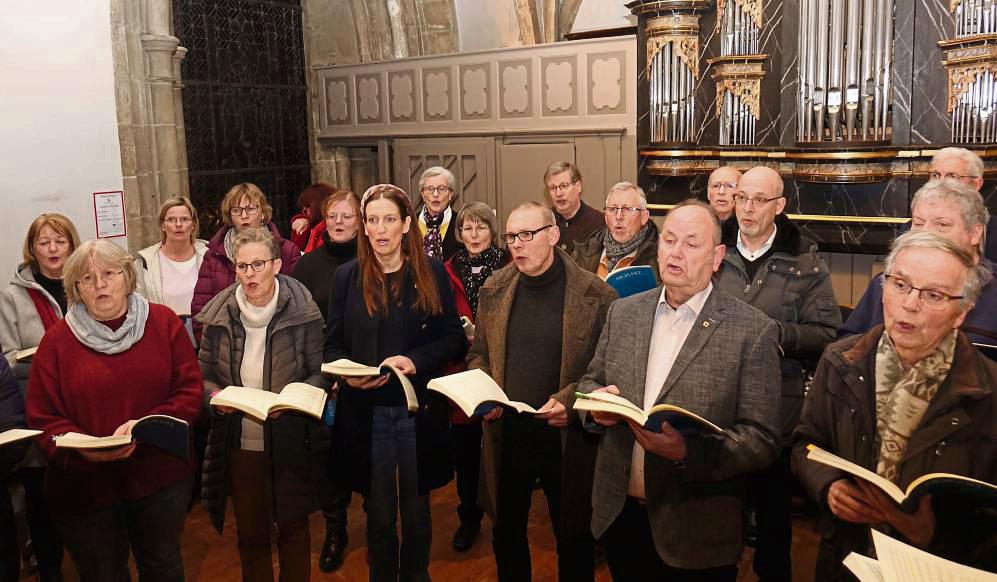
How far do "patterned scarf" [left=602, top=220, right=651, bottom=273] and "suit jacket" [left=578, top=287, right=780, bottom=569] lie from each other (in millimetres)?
1411

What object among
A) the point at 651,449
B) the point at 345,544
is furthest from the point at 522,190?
the point at 651,449

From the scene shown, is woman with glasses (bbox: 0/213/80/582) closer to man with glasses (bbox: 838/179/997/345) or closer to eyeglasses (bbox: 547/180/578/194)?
eyeglasses (bbox: 547/180/578/194)

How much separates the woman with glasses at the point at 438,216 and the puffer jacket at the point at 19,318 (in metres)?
1.91

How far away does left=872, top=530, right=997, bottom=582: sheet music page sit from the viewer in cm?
169

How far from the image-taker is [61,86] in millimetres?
5859

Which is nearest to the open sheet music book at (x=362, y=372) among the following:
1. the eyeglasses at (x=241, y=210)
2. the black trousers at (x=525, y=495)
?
the black trousers at (x=525, y=495)

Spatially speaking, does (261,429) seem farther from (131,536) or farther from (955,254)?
(955,254)

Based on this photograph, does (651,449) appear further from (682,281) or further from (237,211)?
(237,211)

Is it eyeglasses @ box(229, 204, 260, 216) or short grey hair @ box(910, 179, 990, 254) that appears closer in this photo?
short grey hair @ box(910, 179, 990, 254)

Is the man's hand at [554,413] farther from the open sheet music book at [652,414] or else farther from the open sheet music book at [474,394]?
the open sheet music book at [652,414]

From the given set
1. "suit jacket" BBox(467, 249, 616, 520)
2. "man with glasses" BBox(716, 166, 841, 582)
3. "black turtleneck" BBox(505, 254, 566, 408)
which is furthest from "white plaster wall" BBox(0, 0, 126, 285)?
"man with glasses" BBox(716, 166, 841, 582)

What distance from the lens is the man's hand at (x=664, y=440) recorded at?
219 cm

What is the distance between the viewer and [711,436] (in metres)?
2.22

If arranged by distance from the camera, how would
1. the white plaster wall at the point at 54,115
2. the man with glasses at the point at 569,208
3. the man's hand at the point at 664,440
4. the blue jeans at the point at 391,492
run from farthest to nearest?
the white plaster wall at the point at 54,115 < the man with glasses at the point at 569,208 < the blue jeans at the point at 391,492 < the man's hand at the point at 664,440
